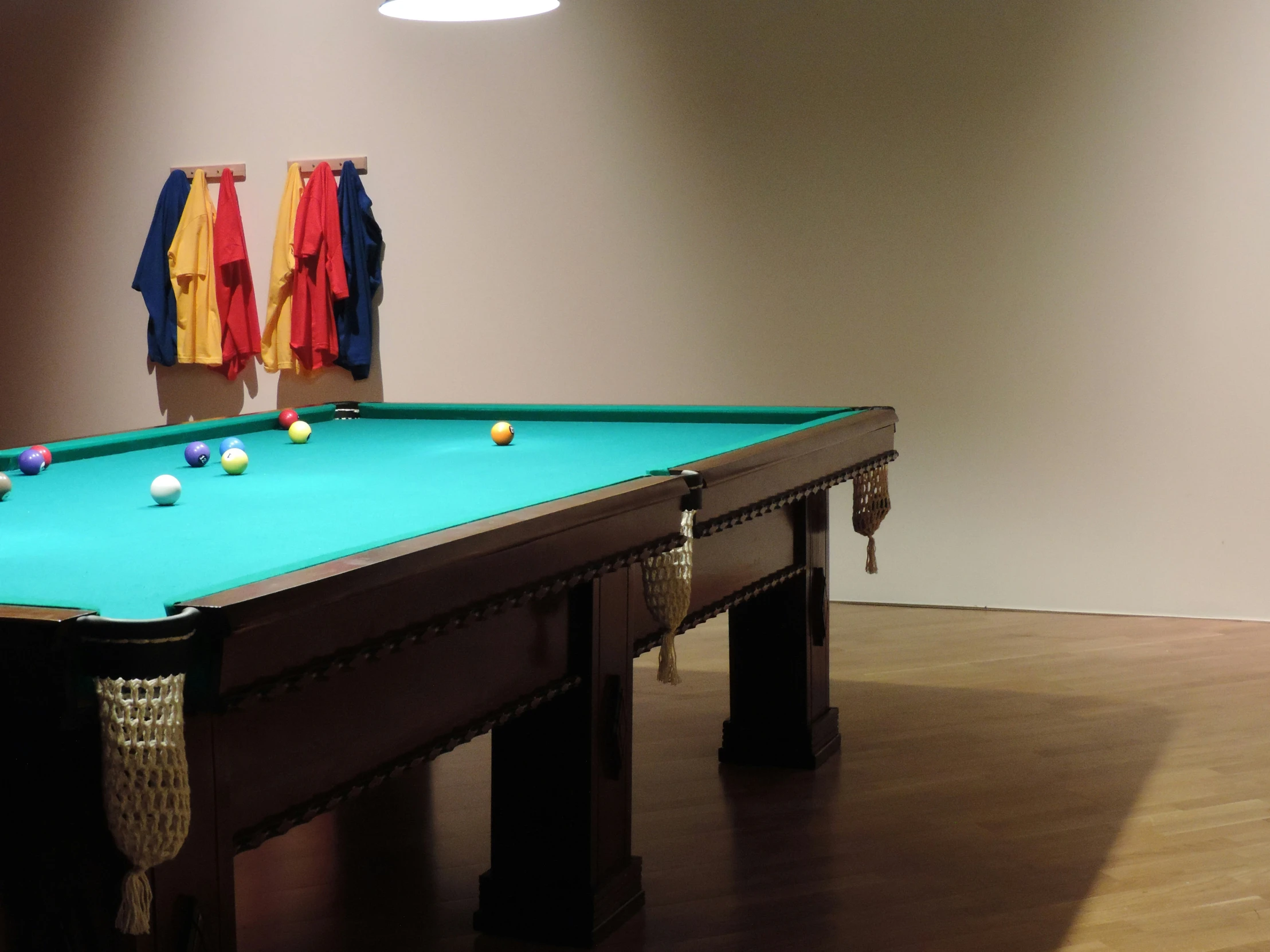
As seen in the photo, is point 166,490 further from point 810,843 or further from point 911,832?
point 911,832

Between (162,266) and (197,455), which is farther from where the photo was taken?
(162,266)

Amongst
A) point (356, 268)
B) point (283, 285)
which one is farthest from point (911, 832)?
point (283, 285)

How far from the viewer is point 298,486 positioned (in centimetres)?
222

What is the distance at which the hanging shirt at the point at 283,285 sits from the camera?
5062mm

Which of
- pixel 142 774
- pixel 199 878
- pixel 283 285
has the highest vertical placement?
pixel 283 285

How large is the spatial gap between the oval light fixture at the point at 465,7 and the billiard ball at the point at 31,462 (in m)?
1.06

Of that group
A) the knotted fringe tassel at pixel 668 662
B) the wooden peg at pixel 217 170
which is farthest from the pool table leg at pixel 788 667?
the wooden peg at pixel 217 170

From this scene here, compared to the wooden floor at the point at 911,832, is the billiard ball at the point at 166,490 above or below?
above

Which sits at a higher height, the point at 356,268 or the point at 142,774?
the point at 356,268

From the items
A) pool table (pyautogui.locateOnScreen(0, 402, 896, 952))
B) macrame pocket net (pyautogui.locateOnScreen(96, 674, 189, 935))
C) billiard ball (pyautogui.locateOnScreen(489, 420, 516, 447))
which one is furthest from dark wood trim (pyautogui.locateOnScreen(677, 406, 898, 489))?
macrame pocket net (pyautogui.locateOnScreen(96, 674, 189, 935))

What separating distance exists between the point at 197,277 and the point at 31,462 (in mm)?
2939

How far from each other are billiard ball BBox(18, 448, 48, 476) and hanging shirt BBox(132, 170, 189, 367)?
9.79 ft

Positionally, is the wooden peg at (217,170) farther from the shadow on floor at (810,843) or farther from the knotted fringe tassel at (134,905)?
the knotted fringe tassel at (134,905)

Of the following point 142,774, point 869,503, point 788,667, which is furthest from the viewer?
point 869,503
